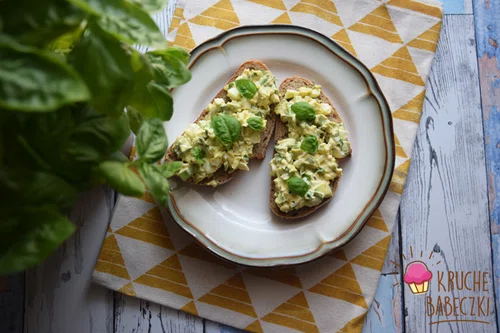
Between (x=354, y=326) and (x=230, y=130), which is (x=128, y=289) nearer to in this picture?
(x=230, y=130)

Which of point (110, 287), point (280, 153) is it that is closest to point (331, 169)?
point (280, 153)

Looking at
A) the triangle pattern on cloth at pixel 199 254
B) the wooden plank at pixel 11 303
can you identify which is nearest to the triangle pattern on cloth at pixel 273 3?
the triangle pattern on cloth at pixel 199 254

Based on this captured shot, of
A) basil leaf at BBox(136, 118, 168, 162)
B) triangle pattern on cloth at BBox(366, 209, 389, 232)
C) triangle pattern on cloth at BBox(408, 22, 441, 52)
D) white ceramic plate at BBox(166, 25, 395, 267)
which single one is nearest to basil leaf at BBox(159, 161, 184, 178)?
basil leaf at BBox(136, 118, 168, 162)

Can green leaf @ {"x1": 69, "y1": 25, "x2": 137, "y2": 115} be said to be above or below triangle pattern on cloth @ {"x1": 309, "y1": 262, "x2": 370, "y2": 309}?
above

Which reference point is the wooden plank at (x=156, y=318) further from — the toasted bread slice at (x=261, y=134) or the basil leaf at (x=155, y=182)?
the basil leaf at (x=155, y=182)

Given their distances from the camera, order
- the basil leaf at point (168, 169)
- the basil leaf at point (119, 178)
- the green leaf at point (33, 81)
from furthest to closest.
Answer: the basil leaf at point (168, 169)
the basil leaf at point (119, 178)
the green leaf at point (33, 81)

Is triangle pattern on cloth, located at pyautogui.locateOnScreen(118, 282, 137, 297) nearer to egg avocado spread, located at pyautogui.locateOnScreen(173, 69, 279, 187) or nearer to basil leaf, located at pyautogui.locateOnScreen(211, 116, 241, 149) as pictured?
egg avocado spread, located at pyautogui.locateOnScreen(173, 69, 279, 187)

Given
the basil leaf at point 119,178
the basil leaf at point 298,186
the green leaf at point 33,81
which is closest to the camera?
the green leaf at point 33,81

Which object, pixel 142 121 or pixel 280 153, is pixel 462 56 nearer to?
pixel 280 153
